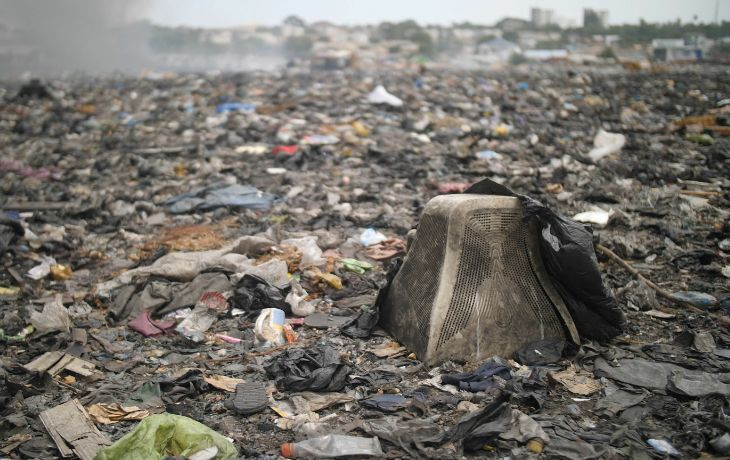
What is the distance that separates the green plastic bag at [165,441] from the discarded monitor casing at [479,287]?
1.12 meters

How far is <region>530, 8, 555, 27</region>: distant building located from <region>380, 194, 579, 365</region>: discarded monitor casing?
34.9 m

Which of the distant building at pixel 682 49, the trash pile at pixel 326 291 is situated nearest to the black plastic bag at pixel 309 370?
the trash pile at pixel 326 291

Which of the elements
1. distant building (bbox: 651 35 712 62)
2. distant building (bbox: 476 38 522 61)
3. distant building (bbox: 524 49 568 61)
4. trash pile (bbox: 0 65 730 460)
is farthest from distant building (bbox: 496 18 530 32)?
trash pile (bbox: 0 65 730 460)

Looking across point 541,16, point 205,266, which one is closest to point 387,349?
point 205,266

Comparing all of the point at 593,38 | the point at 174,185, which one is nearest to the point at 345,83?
the point at 174,185

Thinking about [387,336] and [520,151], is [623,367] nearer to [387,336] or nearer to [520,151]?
[387,336]

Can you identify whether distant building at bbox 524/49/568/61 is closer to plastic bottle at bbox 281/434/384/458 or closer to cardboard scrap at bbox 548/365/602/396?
cardboard scrap at bbox 548/365/602/396

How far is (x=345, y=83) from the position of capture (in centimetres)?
1355

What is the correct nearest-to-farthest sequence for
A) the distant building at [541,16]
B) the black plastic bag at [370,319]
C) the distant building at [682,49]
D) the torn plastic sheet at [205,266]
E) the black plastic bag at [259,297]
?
the black plastic bag at [370,319] < the black plastic bag at [259,297] < the torn plastic sheet at [205,266] < the distant building at [682,49] < the distant building at [541,16]

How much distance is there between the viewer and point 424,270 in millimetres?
3109

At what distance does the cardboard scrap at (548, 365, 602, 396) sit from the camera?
2729 mm

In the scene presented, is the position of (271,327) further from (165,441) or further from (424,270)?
(165,441)

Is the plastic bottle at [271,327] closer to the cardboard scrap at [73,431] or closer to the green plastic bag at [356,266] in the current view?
the green plastic bag at [356,266]

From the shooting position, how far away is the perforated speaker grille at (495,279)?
2955 mm
